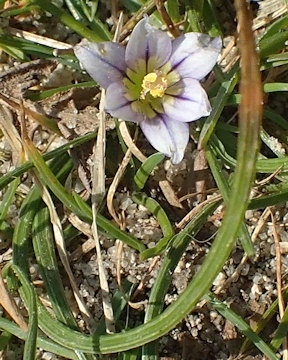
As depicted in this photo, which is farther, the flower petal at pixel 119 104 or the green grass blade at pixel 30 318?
the flower petal at pixel 119 104

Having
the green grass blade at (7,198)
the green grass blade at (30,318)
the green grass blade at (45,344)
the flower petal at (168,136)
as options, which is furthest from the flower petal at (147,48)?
the green grass blade at (45,344)

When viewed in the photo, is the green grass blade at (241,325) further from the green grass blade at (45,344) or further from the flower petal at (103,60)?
the flower petal at (103,60)

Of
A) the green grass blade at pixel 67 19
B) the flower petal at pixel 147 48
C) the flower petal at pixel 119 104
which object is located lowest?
the flower petal at pixel 119 104

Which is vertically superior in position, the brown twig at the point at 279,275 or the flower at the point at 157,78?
the flower at the point at 157,78

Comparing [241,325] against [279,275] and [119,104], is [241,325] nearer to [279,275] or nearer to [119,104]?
[279,275]

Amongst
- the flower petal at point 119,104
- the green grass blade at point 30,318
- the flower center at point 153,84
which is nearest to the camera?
the green grass blade at point 30,318

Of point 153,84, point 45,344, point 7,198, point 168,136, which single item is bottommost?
point 45,344

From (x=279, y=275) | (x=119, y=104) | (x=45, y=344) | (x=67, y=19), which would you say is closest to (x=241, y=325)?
(x=279, y=275)

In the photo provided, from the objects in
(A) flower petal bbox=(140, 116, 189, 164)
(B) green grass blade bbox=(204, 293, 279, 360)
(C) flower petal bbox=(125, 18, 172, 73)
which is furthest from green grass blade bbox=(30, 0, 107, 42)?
(B) green grass blade bbox=(204, 293, 279, 360)
